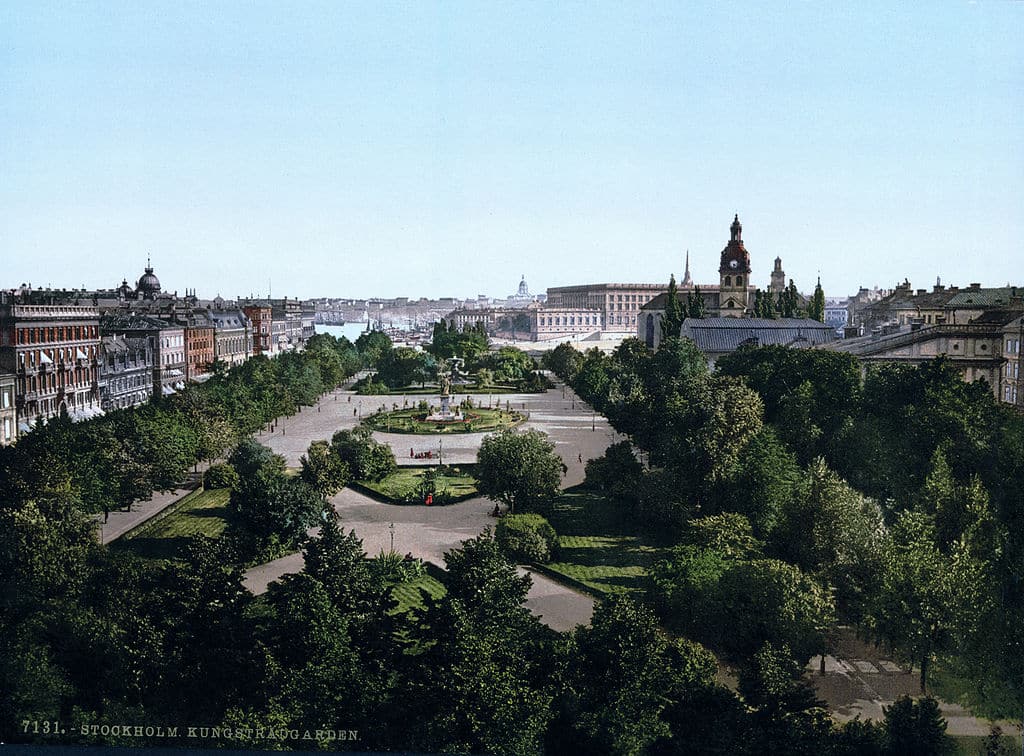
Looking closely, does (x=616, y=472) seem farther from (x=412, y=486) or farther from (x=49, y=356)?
(x=49, y=356)

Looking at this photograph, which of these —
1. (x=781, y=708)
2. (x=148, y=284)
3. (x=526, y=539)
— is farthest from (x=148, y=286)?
(x=781, y=708)

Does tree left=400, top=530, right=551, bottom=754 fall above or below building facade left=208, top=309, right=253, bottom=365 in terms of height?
below

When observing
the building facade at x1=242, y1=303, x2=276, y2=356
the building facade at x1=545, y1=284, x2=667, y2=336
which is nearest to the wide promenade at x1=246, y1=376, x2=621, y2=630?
the building facade at x1=242, y1=303, x2=276, y2=356

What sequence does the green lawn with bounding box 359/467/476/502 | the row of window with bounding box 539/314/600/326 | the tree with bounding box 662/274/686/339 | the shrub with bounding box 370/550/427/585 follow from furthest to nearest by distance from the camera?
1. the row of window with bounding box 539/314/600/326
2. the tree with bounding box 662/274/686/339
3. the green lawn with bounding box 359/467/476/502
4. the shrub with bounding box 370/550/427/585

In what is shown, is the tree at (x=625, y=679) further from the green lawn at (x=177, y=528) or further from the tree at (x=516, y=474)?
the green lawn at (x=177, y=528)

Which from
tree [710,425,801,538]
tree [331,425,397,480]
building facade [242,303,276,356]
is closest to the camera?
tree [710,425,801,538]

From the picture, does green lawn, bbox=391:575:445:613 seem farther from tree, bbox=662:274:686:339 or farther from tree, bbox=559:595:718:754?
tree, bbox=662:274:686:339

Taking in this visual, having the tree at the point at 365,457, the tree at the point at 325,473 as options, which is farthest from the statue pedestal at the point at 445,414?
the tree at the point at 325,473

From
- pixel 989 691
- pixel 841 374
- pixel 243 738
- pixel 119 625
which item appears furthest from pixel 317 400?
pixel 989 691
